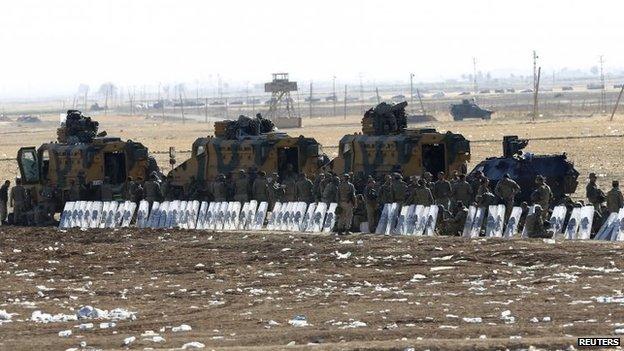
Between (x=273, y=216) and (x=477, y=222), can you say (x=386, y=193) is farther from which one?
(x=273, y=216)

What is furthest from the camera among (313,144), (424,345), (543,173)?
(313,144)

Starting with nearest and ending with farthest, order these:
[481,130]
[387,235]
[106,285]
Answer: [106,285]
[387,235]
[481,130]

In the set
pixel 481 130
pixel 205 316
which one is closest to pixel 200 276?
pixel 205 316

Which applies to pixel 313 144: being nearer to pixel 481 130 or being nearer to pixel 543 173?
pixel 543 173

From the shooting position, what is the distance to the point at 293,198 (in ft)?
102

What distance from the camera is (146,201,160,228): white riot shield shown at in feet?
107

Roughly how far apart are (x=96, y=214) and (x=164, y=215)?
212cm

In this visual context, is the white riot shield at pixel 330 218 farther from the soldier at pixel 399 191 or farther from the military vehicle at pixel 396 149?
the military vehicle at pixel 396 149

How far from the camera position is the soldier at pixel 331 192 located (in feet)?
97.0

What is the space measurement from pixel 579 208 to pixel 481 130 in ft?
181

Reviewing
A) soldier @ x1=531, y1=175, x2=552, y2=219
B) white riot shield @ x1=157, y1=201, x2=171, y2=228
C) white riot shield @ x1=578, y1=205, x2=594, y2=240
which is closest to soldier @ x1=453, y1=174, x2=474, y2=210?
soldier @ x1=531, y1=175, x2=552, y2=219

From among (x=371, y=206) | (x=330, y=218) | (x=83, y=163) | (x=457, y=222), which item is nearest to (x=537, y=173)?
(x=457, y=222)

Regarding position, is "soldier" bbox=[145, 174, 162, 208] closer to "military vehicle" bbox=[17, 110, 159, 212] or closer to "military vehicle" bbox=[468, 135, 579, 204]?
"military vehicle" bbox=[17, 110, 159, 212]

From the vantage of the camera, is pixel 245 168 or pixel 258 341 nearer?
pixel 258 341
